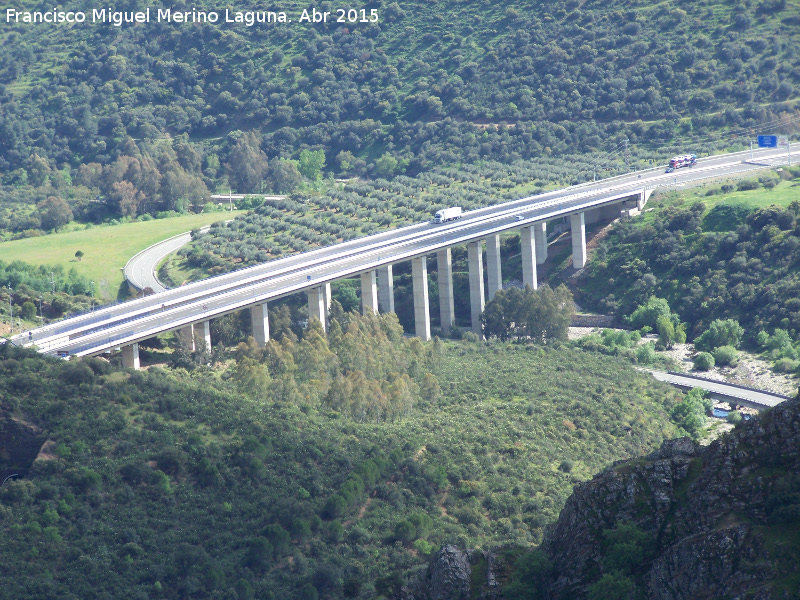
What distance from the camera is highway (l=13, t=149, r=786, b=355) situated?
198 feet

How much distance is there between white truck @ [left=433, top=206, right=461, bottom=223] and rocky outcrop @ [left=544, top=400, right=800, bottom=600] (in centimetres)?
5443

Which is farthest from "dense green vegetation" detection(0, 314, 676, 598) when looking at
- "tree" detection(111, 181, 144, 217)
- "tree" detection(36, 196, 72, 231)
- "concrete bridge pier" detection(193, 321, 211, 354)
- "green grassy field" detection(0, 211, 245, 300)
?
"tree" detection(111, 181, 144, 217)

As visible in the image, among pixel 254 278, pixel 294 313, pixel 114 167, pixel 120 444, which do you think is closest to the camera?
pixel 120 444

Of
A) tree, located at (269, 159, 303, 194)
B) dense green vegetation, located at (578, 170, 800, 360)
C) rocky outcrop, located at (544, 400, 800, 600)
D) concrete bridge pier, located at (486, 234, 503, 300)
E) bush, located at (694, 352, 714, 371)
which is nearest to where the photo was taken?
rocky outcrop, located at (544, 400, 800, 600)

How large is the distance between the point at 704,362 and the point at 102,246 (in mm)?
54012

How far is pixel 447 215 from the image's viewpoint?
88.2 meters

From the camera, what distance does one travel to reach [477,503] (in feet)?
161

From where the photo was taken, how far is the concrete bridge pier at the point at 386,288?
7831 centimetres

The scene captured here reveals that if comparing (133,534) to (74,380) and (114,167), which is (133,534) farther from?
(114,167)

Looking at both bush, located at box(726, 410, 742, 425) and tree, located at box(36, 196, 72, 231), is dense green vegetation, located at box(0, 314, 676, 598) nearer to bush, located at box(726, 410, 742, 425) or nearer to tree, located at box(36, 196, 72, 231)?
bush, located at box(726, 410, 742, 425)

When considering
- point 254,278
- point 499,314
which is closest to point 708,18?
point 499,314

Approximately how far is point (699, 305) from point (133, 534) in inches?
2050

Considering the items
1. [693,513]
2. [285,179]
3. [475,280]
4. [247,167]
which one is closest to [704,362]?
[475,280]

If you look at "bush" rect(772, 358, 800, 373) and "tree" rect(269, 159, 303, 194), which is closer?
"bush" rect(772, 358, 800, 373)
